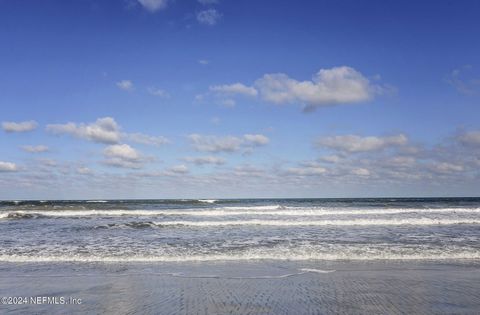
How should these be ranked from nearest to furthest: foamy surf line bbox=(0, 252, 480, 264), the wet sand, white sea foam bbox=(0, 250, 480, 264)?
the wet sand → foamy surf line bbox=(0, 252, 480, 264) → white sea foam bbox=(0, 250, 480, 264)

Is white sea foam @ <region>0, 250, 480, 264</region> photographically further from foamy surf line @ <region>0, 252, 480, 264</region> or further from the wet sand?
the wet sand

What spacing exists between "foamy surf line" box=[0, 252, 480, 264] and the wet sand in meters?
0.67

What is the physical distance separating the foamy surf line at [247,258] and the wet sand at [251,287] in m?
0.67

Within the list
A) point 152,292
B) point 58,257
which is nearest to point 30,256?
point 58,257

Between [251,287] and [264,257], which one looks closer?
[251,287]

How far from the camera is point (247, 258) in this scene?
1191 cm

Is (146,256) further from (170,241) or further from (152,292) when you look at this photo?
(152,292)

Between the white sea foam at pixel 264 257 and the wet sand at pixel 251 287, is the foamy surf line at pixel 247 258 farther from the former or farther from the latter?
the wet sand at pixel 251 287

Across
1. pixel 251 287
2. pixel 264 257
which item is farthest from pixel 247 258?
pixel 251 287

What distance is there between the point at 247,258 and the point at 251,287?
3.83 meters

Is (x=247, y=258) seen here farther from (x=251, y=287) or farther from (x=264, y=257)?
(x=251, y=287)

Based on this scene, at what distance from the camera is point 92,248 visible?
46.6ft

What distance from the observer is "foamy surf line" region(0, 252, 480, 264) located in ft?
38.4

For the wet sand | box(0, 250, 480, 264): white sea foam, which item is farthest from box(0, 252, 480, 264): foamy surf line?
the wet sand
